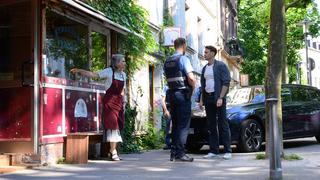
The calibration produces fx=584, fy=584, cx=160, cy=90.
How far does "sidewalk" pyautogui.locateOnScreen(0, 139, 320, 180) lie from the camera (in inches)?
318

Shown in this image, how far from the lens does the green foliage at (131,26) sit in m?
12.9

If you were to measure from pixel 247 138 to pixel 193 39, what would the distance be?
13279 mm

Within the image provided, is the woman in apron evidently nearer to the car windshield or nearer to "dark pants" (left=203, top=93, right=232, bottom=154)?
"dark pants" (left=203, top=93, right=232, bottom=154)

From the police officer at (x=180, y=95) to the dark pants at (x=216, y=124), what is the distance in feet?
3.13

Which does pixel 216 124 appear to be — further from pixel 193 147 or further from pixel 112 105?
pixel 193 147

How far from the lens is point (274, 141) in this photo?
23.6 ft

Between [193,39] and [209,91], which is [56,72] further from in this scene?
[193,39]

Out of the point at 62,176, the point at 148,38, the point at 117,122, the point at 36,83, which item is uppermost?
the point at 148,38

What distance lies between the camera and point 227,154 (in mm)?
10773

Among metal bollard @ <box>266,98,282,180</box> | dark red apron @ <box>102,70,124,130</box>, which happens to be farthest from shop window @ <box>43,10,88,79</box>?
metal bollard @ <box>266,98,282,180</box>

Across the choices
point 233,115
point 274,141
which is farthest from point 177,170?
point 233,115

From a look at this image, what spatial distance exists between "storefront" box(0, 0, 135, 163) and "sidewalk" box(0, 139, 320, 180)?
760 mm

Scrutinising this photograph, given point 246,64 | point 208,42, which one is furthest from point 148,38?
point 246,64

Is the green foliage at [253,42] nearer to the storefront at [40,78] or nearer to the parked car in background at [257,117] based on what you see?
the parked car in background at [257,117]
